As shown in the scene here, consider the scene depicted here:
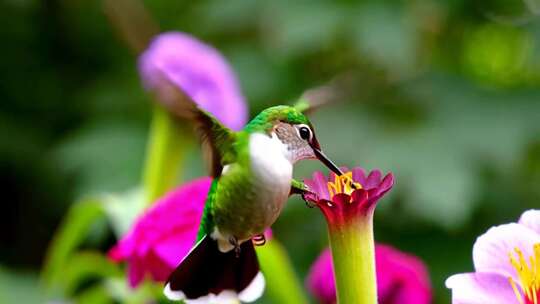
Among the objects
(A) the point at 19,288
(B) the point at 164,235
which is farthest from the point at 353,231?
(A) the point at 19,288

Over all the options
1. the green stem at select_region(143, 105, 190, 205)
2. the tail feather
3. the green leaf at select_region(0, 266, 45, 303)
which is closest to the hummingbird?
Answer: the tail feather

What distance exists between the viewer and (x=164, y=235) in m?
0.63

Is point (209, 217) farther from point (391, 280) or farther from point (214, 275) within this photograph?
point (391, 280)

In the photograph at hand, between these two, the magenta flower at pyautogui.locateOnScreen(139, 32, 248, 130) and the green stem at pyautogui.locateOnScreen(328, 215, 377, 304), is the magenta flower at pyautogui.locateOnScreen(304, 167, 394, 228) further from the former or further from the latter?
the magenta flower at pyautogui.locateOnScreen(139, 32, 248, 130)

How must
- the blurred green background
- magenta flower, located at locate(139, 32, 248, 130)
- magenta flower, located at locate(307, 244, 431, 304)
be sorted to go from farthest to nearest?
the blurred green background < magenta flower, located at locate(139, 32, 248, 130) < magenta flower, located at locate(307, 244, 431, 304)

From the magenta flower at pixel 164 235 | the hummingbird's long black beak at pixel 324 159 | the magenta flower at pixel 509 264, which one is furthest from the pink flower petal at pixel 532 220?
the magenta flower at pixel 164 235

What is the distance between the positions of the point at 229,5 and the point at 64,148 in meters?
0.36

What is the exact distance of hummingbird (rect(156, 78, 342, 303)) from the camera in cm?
43

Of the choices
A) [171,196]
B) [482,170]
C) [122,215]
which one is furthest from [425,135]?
[171,196]

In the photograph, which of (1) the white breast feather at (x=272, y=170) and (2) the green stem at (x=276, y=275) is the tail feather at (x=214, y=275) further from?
(2) the green stem at (x=276, y=275)

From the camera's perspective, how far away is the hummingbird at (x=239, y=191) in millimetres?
432

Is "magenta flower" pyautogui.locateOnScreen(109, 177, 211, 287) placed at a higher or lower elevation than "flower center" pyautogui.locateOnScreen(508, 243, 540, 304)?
higher

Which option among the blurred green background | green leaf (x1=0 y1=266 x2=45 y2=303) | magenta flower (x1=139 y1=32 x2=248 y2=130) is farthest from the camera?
the blurred green background

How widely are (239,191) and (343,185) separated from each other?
0.06 m
